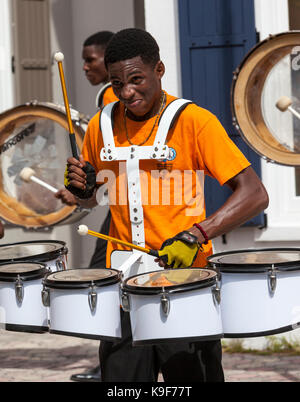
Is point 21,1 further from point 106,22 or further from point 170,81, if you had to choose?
point 170,81

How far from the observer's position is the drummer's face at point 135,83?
3193mm

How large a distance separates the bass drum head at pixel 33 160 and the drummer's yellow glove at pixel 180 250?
6.90 ft

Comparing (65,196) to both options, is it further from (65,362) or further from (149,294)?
(149,294)

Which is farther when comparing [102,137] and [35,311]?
[102,137]

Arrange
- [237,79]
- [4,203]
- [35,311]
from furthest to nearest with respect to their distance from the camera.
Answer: [4,203] → [237,79] → [35,311]

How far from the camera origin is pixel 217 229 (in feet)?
10.2

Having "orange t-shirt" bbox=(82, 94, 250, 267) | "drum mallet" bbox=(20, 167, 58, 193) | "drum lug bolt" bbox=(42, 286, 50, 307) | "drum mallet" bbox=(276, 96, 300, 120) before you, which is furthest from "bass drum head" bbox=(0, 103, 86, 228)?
"drum lug bolt" bbox=(42, 286, 50, 307)

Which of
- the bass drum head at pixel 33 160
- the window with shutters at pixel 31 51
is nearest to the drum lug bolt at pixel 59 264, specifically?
the bass drum head at pixel 33 160

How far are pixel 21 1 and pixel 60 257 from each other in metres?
3.97

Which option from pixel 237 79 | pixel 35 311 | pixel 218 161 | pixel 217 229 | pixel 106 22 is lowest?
pixel 35 311

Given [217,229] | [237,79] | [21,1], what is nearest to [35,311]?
[217,229]

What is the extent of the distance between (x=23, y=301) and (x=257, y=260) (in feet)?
2.59

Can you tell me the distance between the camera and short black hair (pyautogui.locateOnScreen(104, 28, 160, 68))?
126 inches

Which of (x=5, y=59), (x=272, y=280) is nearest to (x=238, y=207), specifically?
(x=272, y=280)
